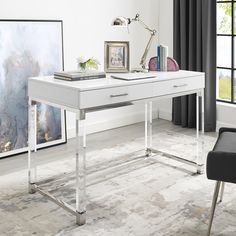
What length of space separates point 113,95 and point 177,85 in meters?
0.62

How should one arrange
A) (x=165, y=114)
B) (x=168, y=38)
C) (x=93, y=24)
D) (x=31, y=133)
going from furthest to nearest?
(x=165, y=114)
(x=168, y=38)
(x=93, y=24)
(x=31, y=133)

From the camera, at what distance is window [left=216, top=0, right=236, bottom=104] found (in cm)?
481

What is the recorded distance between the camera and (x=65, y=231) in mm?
2680

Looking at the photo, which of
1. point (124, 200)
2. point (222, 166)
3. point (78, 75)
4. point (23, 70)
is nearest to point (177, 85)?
point (78, 75)

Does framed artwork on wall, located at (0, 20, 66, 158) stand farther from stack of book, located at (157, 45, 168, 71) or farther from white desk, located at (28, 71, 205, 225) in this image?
stack of book, located at (157, 45, 168, 71)

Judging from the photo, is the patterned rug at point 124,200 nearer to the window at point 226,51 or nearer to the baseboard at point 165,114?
the window at point 226,51

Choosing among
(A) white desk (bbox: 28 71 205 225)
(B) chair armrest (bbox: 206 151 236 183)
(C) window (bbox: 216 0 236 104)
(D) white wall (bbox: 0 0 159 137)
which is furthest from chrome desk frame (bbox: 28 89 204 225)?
(C) window (bbox: 216 0 236 104)

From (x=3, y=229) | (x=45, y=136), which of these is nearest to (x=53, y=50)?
(x=45, y=136)

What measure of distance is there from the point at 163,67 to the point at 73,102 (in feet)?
3.35

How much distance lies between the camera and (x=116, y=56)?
3322mm

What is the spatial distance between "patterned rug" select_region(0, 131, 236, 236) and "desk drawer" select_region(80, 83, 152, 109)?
685 mm

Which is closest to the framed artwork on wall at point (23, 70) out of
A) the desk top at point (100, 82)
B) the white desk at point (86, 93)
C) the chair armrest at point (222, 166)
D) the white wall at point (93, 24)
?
the white wall at point (93, 24)

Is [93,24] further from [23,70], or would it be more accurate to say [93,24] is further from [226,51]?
[226,51]

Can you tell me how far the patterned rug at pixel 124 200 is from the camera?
8.87 ft
